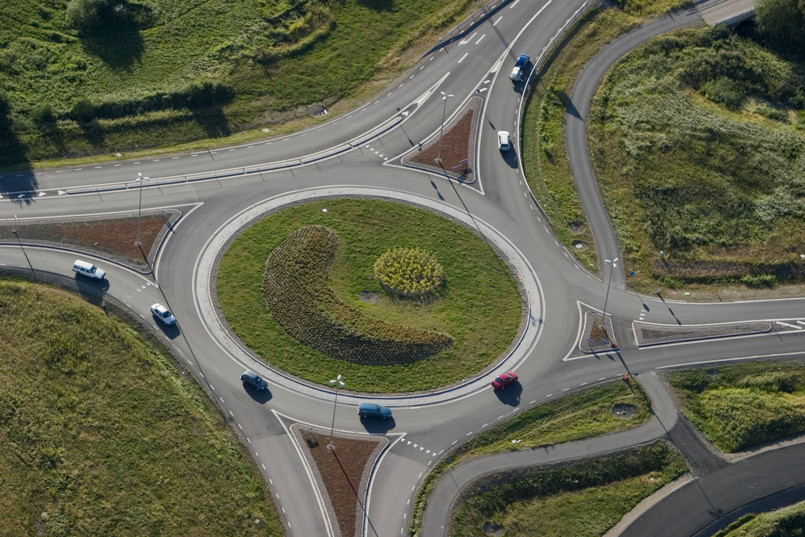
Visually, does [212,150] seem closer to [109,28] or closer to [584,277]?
[109,28]

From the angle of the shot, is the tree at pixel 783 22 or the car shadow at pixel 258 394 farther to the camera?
the tree at pixel 783 22

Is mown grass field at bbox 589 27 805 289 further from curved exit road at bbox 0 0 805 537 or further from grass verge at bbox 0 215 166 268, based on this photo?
grass verge at bbox 0 215 166 268

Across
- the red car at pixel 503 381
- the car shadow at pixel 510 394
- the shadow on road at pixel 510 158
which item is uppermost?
the shadow on road at pixel 510 158

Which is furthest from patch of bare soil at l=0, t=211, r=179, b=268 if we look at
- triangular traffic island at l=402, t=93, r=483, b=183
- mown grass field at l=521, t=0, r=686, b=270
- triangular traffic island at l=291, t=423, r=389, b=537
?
mown grass field at l=521, t=0, r=686, b=270

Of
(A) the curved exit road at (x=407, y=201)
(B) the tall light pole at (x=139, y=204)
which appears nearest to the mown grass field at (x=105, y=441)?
(A) the curved exit road at (x=407, y=201)

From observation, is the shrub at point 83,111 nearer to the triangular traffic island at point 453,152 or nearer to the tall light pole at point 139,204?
the tall light pole at point 139,204

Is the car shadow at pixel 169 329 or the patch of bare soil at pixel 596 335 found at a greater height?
the car shadow at pixel 169 329

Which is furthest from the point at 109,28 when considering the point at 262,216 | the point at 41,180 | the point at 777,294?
the point at 777,294
